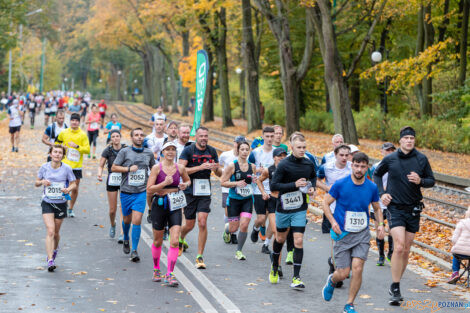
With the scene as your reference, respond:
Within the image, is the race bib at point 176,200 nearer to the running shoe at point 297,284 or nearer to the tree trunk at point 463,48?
the running shoe at point 297,284

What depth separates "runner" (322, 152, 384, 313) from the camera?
820 centimetres

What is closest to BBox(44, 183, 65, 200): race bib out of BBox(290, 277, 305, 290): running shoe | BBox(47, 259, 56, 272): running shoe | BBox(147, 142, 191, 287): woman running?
BBox(47, 259, 56, 272): running shoe

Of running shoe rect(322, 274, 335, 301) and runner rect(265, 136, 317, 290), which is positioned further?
runner rect(265, 136, 317, 290)

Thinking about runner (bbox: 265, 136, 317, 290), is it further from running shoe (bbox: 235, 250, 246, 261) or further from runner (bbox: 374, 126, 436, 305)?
running shoe (bbox: 235, 250, 246, 261)

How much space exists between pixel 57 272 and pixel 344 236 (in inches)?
160

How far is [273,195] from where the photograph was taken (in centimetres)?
1068

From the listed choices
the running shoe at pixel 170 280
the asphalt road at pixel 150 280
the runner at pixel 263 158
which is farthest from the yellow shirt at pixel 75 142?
the running shoe at pixel 170 280

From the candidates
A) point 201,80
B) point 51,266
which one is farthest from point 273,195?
point 201,80

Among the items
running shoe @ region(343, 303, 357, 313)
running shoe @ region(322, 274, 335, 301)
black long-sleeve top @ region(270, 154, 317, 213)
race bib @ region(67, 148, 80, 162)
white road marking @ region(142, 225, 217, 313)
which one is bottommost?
white road marking @ region(142, 225, 217, 313)

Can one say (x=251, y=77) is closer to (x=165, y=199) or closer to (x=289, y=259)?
(x=289, y=259)

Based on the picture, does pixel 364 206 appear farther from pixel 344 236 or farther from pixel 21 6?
pixel 21 6

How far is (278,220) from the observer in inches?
375

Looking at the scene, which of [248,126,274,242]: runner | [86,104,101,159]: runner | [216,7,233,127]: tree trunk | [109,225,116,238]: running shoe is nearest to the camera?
[248,126,274,242]: runner

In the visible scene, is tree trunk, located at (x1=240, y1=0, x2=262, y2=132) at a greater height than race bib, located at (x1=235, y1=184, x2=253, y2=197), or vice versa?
tree trunk, located at (x1=240, y1=0, x2=262, y2=132)
